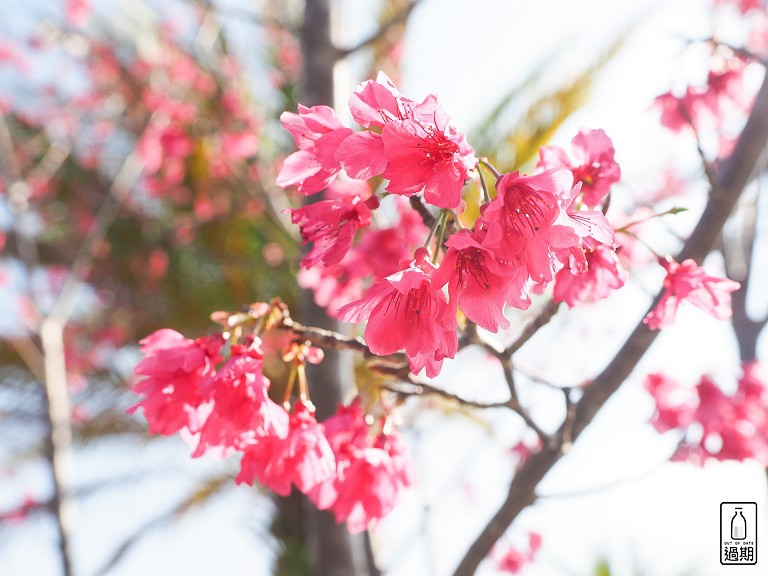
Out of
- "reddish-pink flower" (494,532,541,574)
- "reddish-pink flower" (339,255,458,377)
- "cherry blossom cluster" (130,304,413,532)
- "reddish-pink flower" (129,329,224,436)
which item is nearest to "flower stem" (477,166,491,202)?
"reddish-pink flower" (339,255,458,377)

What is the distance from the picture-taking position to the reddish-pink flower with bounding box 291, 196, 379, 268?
1049mm

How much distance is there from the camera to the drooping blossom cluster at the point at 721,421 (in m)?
1.80

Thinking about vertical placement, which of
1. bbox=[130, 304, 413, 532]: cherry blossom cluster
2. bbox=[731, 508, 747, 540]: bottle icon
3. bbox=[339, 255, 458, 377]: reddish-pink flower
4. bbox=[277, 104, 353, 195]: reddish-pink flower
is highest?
bbox=[277, 104, 353, 195]: reddish-pink flower

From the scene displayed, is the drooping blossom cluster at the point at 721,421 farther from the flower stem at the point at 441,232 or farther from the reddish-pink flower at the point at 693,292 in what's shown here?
the flower stem at the point at 441,232

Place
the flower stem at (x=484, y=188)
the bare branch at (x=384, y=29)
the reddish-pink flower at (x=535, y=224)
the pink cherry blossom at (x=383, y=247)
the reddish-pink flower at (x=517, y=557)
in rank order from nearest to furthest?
the reddish-pink flower at (x=535, y=224) → the flower stem at (x=484, y=188) → the pink cherry blossom at (x=383, y=247) → the bare branch at (x=384, y=29) → the reddish-pink flower at (x=517, y=557)

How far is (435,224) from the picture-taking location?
102cm

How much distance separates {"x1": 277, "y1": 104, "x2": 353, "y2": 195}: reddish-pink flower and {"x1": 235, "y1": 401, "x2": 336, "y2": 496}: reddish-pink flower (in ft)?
1.33

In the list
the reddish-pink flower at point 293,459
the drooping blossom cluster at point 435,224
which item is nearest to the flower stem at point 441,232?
the drooping blossom cluster at point 435,224

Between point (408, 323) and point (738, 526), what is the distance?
5.03 ft

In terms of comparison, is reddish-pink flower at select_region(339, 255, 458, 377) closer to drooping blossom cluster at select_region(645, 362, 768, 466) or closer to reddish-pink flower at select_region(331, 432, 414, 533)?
reddish-pink flower at select_region(331, 432, 414, 533)

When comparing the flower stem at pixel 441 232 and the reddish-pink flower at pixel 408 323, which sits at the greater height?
the flower stem at pixel 441 232

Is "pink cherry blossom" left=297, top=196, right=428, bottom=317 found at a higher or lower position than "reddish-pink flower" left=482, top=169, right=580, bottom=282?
higher

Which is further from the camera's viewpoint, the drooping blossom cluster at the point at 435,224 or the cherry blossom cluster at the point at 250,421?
the cherry blossom cluster at the point at 250,421

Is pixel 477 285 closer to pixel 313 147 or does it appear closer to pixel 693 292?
pixel 313 147
